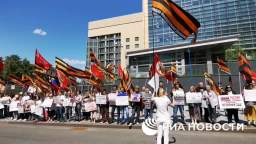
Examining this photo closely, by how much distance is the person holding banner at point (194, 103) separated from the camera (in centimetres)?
1502

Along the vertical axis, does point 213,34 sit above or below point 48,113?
above

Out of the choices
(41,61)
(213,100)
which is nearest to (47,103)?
(41,61)

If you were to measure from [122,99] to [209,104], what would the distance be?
14.3 feet

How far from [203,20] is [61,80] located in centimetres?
8087

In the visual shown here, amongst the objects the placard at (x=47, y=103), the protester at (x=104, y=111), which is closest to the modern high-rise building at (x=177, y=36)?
the placard at (x=47, y=103)

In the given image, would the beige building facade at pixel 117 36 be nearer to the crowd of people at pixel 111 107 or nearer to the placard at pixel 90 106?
the crowd of people at pixel 111 107

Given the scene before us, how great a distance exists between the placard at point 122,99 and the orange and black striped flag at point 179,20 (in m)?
4.36

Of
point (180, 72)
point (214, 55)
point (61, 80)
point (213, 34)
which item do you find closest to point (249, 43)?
point (213, 34)

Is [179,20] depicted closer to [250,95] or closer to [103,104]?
[250,95]

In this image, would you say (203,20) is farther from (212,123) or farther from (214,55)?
(212,123)

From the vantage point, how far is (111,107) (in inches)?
687

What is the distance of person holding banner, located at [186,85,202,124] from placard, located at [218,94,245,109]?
99 cm

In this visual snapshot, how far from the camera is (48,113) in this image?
20156 millimetres

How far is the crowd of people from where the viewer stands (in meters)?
15.0
